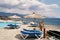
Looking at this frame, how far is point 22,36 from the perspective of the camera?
20.6 meters

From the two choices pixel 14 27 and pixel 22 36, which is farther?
pixel 14 27

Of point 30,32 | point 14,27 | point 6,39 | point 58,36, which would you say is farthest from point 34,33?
point 14,27

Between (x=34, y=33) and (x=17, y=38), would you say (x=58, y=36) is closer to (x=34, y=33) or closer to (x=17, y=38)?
(x=34, y=33)

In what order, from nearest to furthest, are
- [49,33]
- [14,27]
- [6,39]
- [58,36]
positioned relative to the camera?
1. [6,39]
2. [58,36]
3. [49,33]
4. [14,27]

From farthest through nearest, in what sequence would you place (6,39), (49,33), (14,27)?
(14,27)
(49,33)
(6,39)

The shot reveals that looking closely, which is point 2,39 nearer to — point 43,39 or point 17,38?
point 17,38

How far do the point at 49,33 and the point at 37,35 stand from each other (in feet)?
19.3

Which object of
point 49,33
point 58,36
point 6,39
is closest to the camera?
point 6,39

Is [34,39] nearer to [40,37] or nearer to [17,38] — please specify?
[40,37]

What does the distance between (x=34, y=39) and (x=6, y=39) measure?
3.84 metres

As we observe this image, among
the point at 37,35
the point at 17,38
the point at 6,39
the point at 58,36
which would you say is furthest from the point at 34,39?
the point at 58,36

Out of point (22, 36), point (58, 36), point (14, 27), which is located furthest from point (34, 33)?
point (14, 27)

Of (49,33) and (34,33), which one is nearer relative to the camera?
(34,33)

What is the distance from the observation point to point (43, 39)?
20.0m
